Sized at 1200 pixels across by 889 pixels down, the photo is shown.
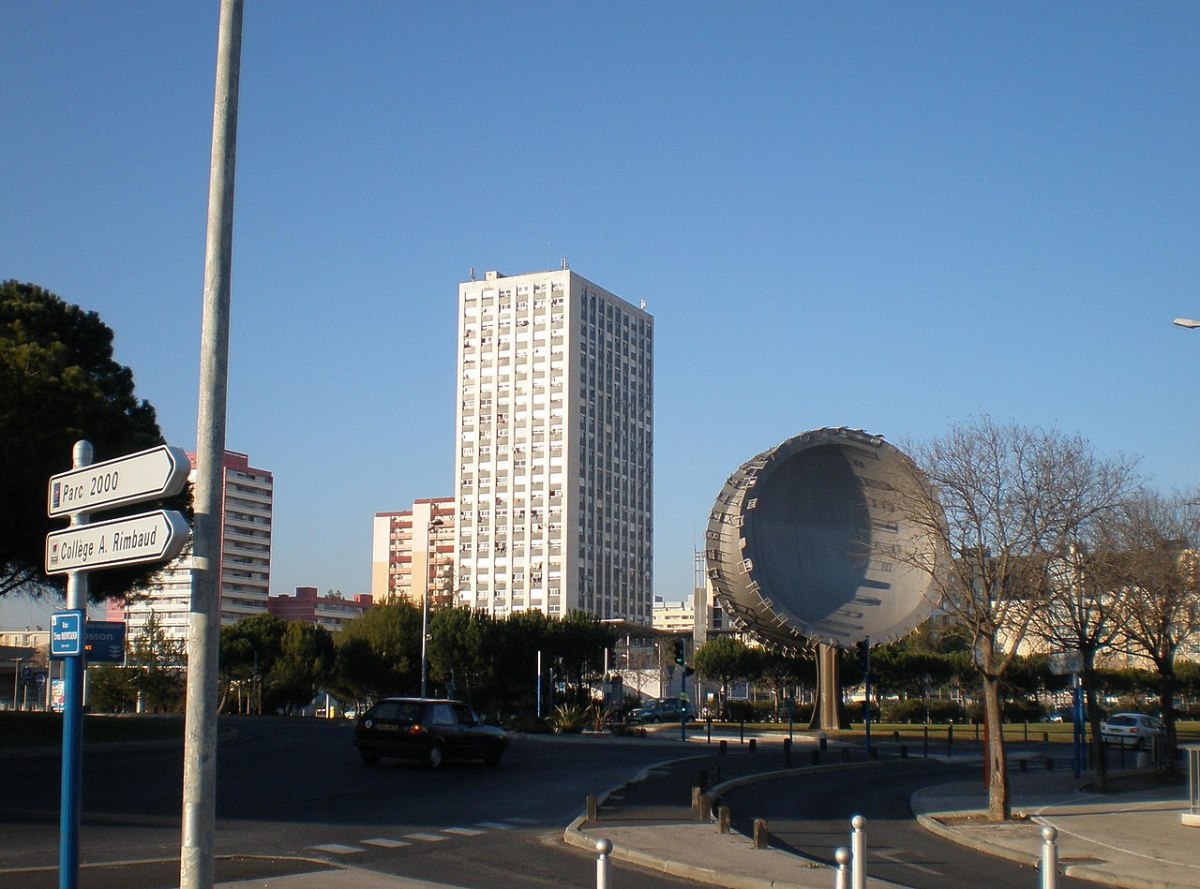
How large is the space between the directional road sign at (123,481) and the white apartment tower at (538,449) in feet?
487

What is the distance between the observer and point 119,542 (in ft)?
24.9

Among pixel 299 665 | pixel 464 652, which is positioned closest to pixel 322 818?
pixel 464 652

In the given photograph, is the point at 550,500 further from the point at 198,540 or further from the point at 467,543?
the point at 198,540

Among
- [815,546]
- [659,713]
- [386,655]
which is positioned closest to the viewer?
[815,546]

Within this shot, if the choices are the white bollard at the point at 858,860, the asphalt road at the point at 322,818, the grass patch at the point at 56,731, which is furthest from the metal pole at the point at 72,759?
the grass patch at the point at 56,731

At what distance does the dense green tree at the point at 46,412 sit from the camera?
33.4 m

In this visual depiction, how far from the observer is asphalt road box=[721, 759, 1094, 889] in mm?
15031

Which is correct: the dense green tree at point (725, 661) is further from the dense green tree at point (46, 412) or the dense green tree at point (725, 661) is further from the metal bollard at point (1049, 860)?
the metal bollard at point (1049, 860)

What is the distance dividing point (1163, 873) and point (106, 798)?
1585 cm

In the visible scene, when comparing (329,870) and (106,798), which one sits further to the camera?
(106,798)

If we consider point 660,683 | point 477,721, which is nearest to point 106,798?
point 477,721

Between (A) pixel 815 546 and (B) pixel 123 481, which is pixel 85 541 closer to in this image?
(B) pixel 123 481

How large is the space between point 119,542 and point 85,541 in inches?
19.5

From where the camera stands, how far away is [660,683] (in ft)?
367
